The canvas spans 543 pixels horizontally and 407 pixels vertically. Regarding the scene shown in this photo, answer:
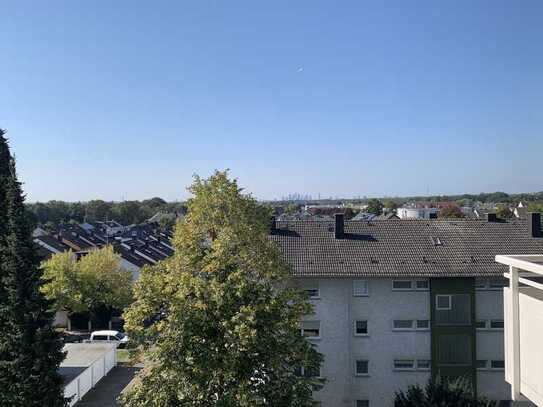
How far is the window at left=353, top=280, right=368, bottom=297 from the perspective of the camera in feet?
73.4

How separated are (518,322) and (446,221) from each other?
64.1 ft

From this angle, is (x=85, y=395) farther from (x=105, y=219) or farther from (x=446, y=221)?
(x=105, y=219)

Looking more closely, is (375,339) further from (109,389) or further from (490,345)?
(109,389)

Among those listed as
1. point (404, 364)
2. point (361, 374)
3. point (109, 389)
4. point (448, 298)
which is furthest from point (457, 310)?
point (109, 389)

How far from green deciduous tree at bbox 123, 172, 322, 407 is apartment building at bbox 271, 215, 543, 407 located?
9.49 meters

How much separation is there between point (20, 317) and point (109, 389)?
33.5 feet

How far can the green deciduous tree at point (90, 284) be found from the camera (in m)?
37.7

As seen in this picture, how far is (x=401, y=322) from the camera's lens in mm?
22344

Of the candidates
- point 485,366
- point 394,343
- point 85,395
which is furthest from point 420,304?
point 85,395

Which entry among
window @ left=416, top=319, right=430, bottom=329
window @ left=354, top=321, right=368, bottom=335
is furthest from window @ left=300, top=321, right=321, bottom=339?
window @ left=416, top=319, right=430, bottom=329

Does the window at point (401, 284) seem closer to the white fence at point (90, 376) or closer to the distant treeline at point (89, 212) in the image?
the white fence at point (90, 376)

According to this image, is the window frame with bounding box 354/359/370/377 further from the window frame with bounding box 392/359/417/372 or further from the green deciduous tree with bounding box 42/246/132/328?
the green deciduous tree with bounding box 42/246/132/328

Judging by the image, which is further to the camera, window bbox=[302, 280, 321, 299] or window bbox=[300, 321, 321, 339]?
window bbox=[302, 280, 321, 299]

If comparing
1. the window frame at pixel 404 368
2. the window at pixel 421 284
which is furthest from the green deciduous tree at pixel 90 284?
the window at pixel 421 284
